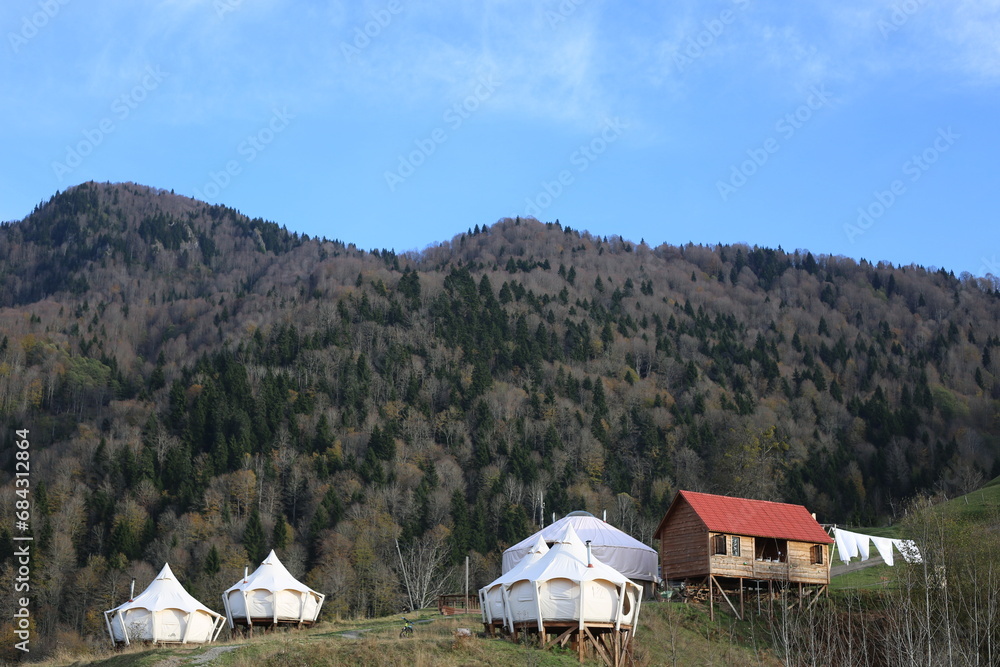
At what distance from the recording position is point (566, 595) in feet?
121

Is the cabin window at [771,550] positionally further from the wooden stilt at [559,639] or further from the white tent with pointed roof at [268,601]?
the white tent with pointed roof at [268,601]

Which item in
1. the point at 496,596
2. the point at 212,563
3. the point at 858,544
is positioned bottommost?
the point at 212,563

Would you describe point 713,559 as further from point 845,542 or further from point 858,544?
point 858,544

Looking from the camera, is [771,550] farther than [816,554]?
Yes

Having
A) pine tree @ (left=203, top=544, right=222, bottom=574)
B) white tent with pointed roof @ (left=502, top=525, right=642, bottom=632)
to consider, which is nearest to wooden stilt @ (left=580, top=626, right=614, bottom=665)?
white tent with pointed roof @ (left=502, top=525, right=642, bottom=632)

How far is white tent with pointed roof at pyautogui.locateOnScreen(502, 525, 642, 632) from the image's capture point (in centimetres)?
3666

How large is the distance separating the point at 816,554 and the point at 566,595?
21.8 meters

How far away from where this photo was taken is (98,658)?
3912cm

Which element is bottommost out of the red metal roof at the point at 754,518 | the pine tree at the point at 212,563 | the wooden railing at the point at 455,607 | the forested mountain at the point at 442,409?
the wooden railing at the point at 455,607

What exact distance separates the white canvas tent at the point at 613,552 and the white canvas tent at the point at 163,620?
1597 cm

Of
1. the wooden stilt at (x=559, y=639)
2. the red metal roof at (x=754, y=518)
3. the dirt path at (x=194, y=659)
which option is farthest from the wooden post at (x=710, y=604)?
the dirt path at (x=194, y=659)

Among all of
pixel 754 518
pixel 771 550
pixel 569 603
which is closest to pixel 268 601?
pixel 569 603

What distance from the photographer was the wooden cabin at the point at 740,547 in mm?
50188

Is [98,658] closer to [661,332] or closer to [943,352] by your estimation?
[661,332]
